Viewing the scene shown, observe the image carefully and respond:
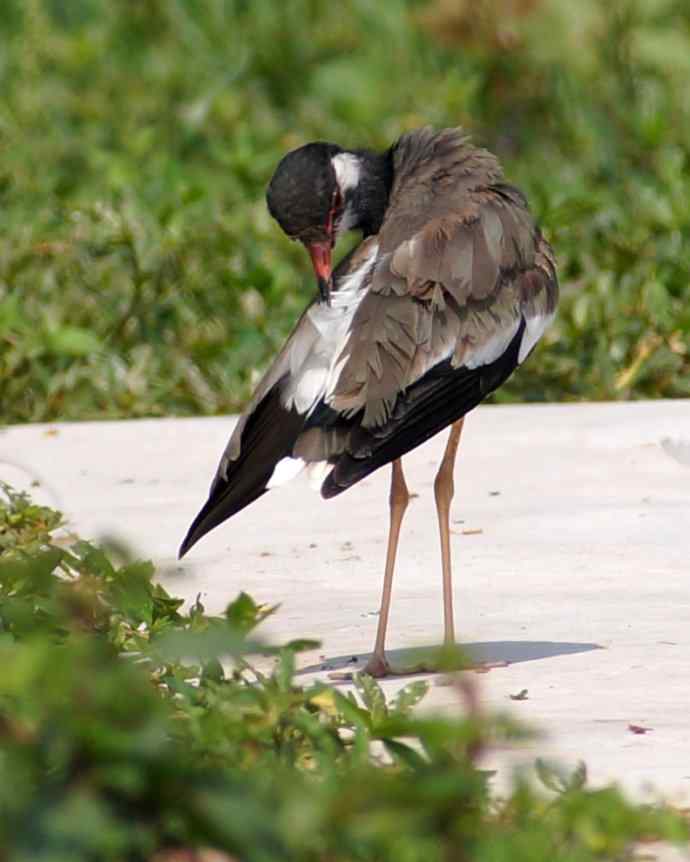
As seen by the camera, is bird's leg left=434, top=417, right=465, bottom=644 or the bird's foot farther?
bird's leg left=434, top=417, right=465, bottom=644

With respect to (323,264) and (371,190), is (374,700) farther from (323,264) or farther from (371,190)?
(371,190)

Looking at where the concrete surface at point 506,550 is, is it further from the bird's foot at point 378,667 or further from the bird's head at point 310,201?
the bird's head at point 310,201

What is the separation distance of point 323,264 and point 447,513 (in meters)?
0.69

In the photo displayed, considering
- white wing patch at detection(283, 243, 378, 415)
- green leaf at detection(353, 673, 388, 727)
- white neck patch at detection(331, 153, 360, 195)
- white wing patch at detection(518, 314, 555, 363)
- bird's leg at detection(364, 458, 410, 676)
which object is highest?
white neck patch at detection(331, 153, 360, 195)

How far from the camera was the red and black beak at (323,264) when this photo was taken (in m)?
4.92

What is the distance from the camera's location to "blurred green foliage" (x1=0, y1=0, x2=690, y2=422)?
843 centimetres

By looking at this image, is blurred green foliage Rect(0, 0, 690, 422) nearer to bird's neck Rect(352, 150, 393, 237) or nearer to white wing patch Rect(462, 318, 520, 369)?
bird's neck Rect(352, 150, 393, 237)

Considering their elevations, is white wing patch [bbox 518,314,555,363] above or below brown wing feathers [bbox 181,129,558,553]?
below

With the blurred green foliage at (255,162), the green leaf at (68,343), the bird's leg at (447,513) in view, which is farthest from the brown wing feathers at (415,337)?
the green leaf at (68,343)

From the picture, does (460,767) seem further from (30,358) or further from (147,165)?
(147,165)

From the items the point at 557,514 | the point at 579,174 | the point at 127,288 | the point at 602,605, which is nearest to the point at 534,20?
the point at 579,174

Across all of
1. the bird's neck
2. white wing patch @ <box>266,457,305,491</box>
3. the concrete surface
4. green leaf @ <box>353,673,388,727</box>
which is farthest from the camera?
the bird's neck

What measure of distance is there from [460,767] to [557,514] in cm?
311

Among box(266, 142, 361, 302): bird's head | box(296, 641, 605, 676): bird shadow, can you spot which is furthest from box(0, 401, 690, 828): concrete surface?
box(266, 142, 361, 302): bird's head
